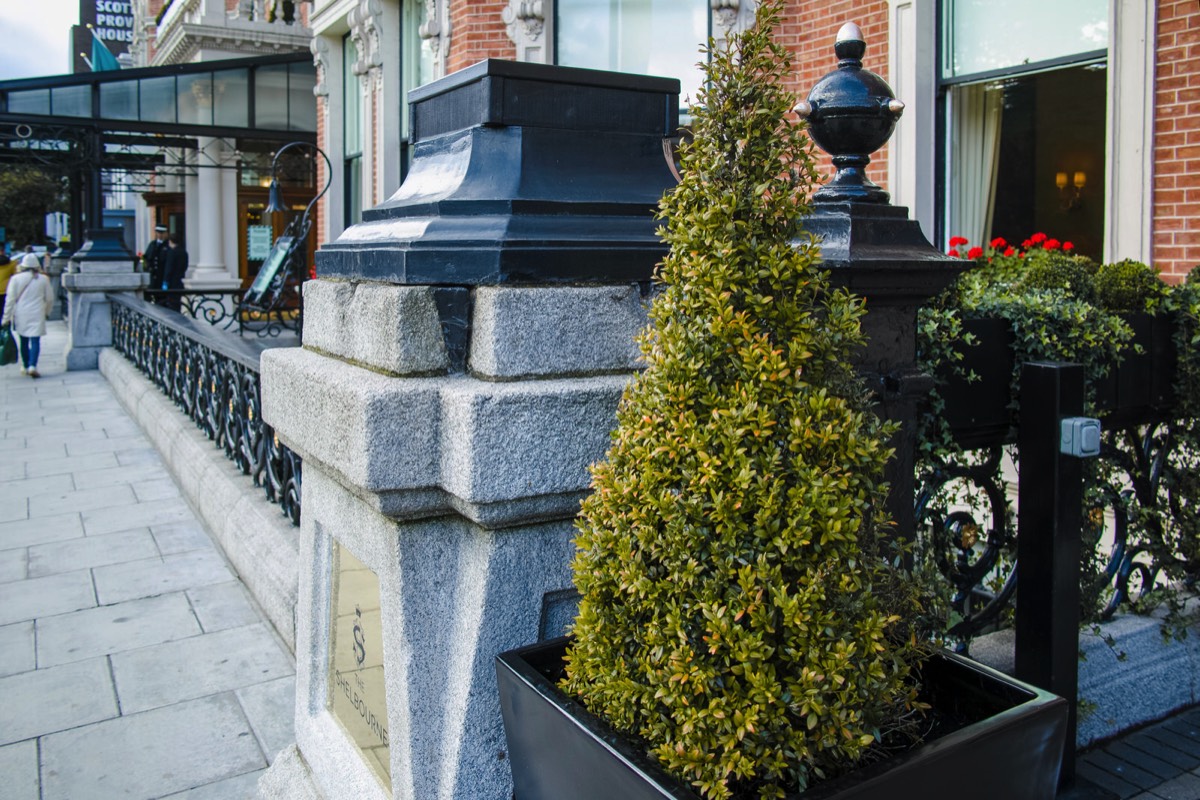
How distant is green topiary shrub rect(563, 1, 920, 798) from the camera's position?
1688mm

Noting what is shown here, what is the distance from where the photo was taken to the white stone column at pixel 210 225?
2439 centimetres

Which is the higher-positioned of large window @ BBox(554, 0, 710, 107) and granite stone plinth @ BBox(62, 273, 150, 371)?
large window @ BBox(554, 0, 710, 107)

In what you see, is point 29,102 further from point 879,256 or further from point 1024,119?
point 879,256

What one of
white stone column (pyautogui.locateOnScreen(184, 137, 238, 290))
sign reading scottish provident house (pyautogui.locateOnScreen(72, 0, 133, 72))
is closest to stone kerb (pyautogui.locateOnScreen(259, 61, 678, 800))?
white stone column (pyautogui.locateOnScreen(184, 137, 238, 290))

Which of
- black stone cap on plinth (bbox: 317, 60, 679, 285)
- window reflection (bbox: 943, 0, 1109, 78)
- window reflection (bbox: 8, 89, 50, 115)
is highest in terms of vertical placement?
window reflection (bbox: 8, 89, 50, 115)

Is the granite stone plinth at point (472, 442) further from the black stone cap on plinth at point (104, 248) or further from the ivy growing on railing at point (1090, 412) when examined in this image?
the black stone cap on plinth at point (104, 248)

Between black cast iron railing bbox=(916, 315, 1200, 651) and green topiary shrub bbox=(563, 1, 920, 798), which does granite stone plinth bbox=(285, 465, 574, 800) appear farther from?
black cast iron railing bbox=(916, 315, 1200, 651)

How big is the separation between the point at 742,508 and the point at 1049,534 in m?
1.56

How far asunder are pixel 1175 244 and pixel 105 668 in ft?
20.9

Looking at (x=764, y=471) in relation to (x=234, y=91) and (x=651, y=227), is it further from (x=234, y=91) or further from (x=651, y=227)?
(x=234, y=91)

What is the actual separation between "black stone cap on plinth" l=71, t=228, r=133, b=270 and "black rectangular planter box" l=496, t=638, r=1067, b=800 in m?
15.7

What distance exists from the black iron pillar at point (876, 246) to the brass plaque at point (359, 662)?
1.33 m

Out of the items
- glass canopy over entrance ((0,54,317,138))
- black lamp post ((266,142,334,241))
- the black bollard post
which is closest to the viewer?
the black bollard post

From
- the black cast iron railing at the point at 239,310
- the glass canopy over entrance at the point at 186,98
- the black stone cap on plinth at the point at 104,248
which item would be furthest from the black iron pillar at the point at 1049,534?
the glass canopy over entrance at the point at 186,98
